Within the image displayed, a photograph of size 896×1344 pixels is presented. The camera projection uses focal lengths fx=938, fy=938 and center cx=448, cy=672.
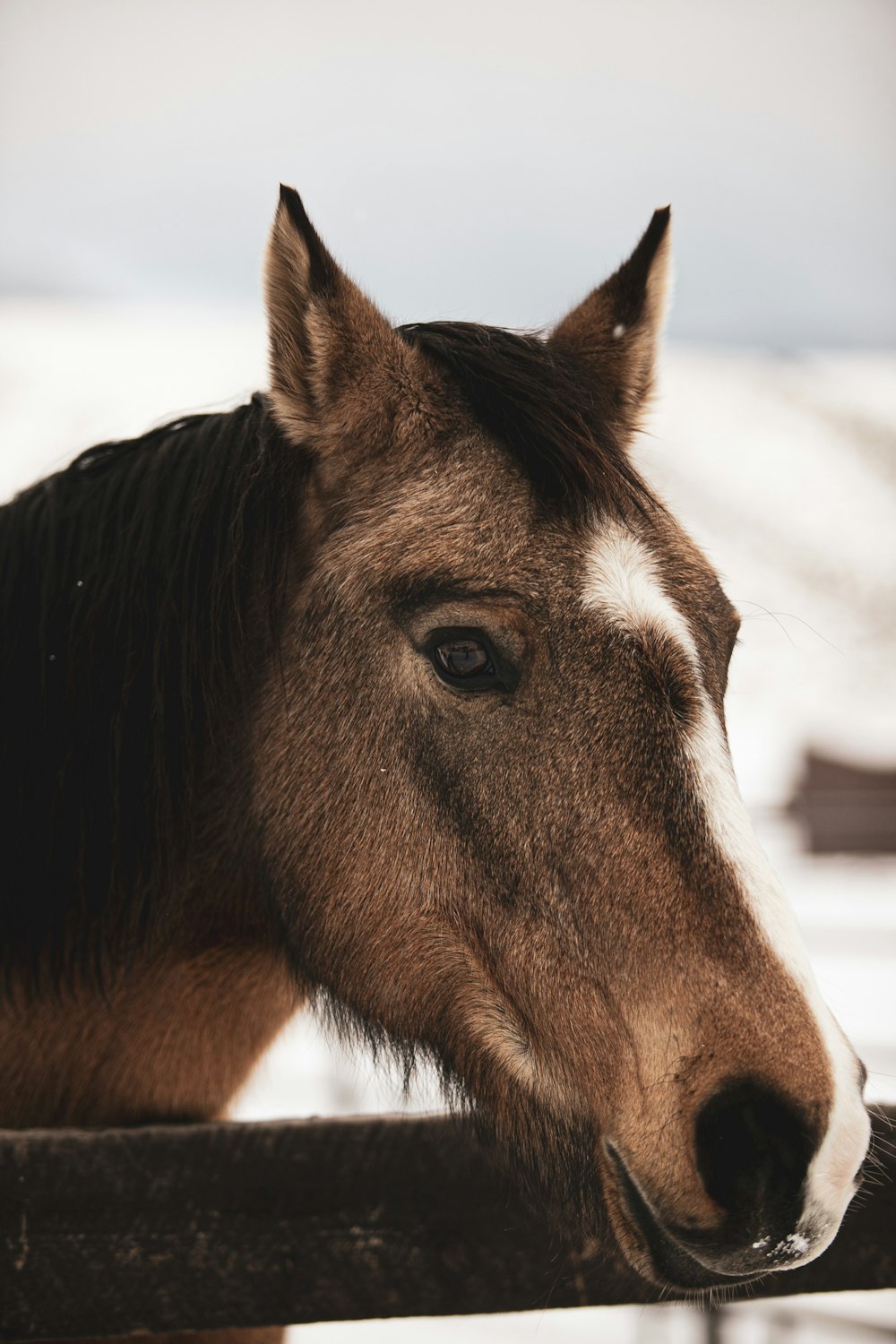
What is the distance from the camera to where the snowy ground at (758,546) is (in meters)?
5.36

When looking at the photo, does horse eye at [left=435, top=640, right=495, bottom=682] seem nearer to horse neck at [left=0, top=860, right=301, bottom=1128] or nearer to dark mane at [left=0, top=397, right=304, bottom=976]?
dark mane at [left=0, top=397, right=304, bottom=976]

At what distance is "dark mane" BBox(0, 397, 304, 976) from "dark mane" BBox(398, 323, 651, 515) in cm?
40

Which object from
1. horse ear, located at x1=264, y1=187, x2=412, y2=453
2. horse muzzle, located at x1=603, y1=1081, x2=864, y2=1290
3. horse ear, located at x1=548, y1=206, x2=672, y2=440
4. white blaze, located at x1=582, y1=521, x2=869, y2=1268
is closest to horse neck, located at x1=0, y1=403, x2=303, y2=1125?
horse ear, located at x1=264, y1=187, x2=412, y2=453

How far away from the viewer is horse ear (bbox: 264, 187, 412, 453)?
183 centimetres

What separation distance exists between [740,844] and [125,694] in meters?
1.20

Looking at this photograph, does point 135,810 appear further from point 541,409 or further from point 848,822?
point 848,822

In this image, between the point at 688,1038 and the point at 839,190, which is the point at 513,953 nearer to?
the point at 688,1038

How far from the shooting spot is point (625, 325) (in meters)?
2.27

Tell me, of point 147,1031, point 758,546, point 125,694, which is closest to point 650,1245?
point 147,1031

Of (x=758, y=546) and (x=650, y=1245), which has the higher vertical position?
(x=650, y=1245)

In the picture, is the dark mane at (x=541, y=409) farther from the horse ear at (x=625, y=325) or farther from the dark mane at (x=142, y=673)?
the horse ear at (x=625, y=325)

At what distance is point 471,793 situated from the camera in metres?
1.60

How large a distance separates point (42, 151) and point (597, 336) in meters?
27.8

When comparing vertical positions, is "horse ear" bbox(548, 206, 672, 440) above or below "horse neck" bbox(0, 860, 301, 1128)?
above
